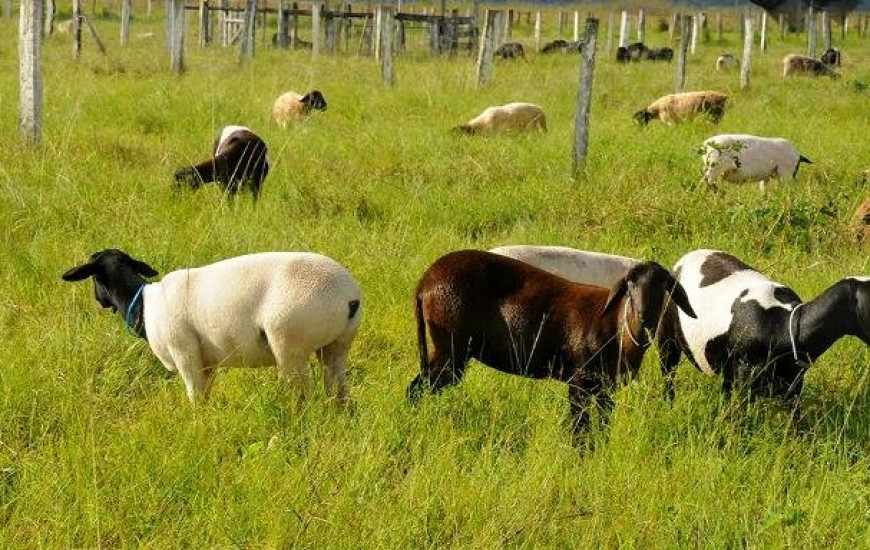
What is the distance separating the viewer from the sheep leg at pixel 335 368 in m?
4.73

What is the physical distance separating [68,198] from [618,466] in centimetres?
488

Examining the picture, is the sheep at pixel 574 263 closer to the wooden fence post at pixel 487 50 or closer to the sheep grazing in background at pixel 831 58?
the wooden fence post at pixel 487 50

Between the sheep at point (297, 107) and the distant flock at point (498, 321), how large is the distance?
8.00 metres

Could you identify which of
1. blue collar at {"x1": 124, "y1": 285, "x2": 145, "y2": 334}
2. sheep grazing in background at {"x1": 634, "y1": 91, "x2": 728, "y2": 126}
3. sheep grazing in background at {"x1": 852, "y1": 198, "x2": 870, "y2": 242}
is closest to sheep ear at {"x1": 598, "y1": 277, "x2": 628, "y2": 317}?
blue collar at {"x1": 124, "y1": 285, "x2": 145, "y2": 334}

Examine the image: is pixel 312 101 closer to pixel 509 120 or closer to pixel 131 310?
pixel 509 120

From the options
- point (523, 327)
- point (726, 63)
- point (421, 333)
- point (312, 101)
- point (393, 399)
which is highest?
point (726, 63)

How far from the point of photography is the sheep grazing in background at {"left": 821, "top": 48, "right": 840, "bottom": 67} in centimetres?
2984

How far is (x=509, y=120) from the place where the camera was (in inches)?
520

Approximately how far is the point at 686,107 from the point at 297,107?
17.7 ft

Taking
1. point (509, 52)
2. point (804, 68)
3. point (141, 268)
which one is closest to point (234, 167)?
point (141, 268)

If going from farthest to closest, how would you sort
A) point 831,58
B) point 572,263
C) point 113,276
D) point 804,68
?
point 831,58 < point 804,68 < point 572,263 < point 113,276

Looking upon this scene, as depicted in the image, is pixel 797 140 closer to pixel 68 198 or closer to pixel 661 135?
pixel 661 135

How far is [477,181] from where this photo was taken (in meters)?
9.42

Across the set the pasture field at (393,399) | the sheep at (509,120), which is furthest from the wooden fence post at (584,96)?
the sheep at (509,120)
